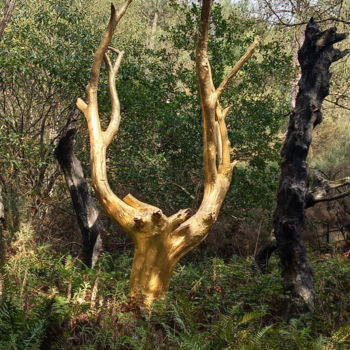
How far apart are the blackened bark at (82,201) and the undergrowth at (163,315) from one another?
5.69 feet

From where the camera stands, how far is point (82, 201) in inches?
358

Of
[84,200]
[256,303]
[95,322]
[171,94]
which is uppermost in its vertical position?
[171,94]

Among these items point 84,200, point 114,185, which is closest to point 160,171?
point 114,185

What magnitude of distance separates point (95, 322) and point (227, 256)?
8.46 metres

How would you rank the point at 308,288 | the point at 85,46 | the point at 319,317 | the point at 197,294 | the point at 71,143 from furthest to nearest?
the point at 85,46
the point at 71,143
the point at 197,294
the point at 308,288
the point at 319,317

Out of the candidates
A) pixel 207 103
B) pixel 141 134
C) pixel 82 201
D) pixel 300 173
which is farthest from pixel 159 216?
pixel 141 134

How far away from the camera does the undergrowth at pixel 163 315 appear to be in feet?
12.8

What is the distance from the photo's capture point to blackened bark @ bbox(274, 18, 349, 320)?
618cm

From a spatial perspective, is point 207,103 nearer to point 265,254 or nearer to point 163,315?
point 163,315

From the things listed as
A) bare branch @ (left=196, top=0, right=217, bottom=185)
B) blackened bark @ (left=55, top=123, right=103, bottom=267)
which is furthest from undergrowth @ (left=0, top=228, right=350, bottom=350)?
blackened bark @ (left=55, top=123, right=103, bottom=267)

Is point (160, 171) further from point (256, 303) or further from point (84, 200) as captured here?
point (256, 303)

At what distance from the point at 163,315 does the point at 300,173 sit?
8.97ft

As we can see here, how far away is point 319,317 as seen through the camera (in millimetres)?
5352

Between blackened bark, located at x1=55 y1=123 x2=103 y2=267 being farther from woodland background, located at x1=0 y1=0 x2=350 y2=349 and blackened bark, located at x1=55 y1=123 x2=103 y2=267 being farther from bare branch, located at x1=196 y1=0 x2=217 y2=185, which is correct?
bare branch, located at x1=196 y1=0 x2=217 y2=185
